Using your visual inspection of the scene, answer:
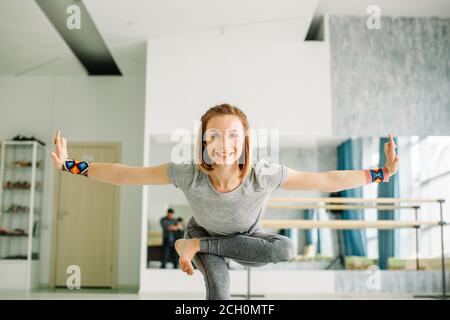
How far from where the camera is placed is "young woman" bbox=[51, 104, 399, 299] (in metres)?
1.97

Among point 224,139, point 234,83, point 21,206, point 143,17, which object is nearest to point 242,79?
point 234,83

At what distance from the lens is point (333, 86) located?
5.28 meters

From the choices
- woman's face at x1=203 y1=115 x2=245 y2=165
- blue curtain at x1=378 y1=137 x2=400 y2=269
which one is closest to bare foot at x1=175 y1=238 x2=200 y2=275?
woman's face at x1=203 y1=115 x2=245 y2=165

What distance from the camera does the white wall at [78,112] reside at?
21.6ft

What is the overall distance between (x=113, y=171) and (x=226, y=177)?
0.46 meters

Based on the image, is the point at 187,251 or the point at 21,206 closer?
the point at 187,251

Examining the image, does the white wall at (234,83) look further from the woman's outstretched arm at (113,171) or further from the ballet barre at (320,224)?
the woman's outstretched arm at (113,171)

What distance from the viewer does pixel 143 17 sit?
481 cm

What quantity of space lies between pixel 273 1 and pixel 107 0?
1.46 m

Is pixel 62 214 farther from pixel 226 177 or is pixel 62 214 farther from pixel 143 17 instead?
pixel 226 177

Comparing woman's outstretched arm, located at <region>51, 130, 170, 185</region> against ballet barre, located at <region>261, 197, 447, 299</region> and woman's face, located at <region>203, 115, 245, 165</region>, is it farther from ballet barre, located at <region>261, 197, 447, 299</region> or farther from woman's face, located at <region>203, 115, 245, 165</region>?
ballet barre, located at <region>261, 197, 447, 299</region>

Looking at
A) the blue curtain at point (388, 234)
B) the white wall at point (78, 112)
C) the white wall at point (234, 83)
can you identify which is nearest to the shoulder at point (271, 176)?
the white wall at point (234, 83)
